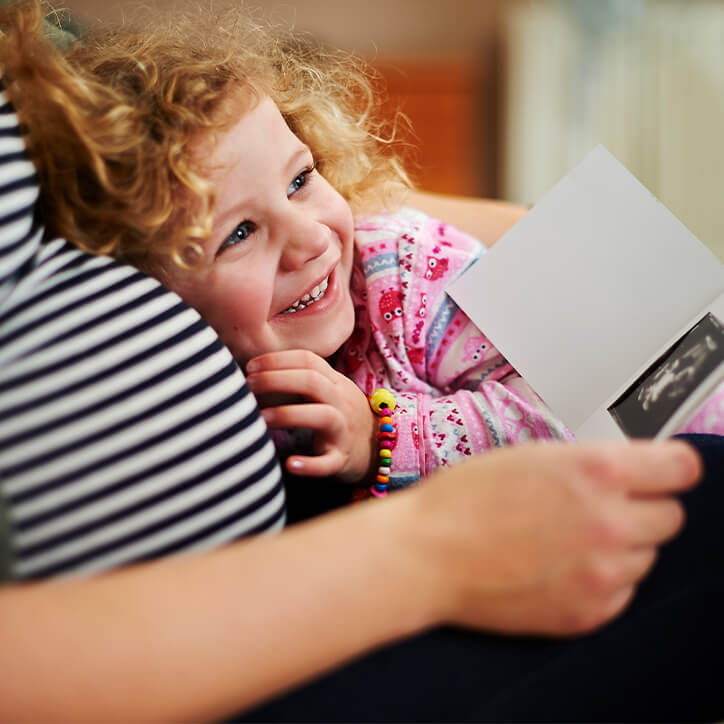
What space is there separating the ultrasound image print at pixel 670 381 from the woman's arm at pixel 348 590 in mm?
161

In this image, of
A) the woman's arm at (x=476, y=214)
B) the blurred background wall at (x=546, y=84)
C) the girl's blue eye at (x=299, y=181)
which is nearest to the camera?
the girl's blue eye at (x=299, y=181)

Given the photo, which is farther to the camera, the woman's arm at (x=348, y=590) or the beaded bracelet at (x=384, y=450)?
the beaded bracelet at (x=384, y=450)

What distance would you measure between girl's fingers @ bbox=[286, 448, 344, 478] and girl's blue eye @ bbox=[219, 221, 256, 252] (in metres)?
0.22

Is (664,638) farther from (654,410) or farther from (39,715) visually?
(39,715)

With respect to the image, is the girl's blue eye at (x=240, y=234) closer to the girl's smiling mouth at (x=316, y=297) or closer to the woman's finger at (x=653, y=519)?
the girl's smiling mouth at (x=316, y=297)

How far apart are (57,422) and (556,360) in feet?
1.53

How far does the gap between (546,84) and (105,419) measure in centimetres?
280

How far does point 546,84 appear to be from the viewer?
115 inches

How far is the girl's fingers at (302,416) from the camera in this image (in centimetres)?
72

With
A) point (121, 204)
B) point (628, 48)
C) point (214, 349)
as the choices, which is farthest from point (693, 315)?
point (628, 48)

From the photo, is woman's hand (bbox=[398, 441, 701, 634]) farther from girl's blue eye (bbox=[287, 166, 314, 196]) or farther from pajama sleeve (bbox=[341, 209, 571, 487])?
girl's blue eye (bbox=[287, 166, 314, 196])

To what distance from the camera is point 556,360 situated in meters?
0.75

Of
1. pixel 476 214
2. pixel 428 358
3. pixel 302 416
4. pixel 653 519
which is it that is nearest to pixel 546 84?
pixel 476 214

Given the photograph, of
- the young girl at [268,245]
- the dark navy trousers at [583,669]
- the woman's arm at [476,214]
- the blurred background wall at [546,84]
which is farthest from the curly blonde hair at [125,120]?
the blurred background wall at [546,84]
